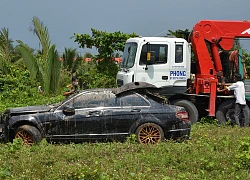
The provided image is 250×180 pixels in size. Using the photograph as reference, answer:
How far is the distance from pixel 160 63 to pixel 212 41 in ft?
6.97

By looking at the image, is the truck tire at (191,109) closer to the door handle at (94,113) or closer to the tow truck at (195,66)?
the tow truck at (195,66)

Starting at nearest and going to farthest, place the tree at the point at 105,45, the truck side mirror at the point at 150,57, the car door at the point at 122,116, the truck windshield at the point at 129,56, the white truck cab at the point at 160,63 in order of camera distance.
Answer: the car door at the point at 122,116 → the truck side mirror at the point at 150,57 → the white truck cab at the point at 160,63 → the truck windshield at the point at 129,56 → the tree at the point at 105,45

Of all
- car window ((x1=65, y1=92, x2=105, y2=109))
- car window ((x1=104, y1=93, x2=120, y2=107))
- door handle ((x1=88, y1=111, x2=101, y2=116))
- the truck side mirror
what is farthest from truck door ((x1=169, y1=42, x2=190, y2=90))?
door handle ((x1=88, y1=111, x2=101, y2=116))

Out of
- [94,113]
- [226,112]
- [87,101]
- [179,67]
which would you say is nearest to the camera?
[94,113]

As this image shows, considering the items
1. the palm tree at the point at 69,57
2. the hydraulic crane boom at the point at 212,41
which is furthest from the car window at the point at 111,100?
the palm tree at the point at 69,57

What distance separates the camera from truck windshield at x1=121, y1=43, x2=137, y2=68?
45.0 ft

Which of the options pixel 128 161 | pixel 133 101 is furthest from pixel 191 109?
pixel 128 161

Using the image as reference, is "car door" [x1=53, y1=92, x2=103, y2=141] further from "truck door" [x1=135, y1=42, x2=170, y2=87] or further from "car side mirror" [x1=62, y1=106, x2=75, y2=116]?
"truck door" [x1=135, y1=42, x2=170, y2=87]

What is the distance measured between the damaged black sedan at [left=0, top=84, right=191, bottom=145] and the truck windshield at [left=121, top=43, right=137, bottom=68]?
3283 mm

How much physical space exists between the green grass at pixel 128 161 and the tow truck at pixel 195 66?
4.15 m

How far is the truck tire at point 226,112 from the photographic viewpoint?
14047 mm

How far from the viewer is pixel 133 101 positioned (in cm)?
1055

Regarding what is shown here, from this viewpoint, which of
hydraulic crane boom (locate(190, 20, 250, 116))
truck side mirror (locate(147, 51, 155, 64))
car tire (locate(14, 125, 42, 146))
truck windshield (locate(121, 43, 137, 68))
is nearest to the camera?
car tire (locate(14, 125, 42, 146))

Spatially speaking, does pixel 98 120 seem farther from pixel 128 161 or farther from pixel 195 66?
pixel 195 66
